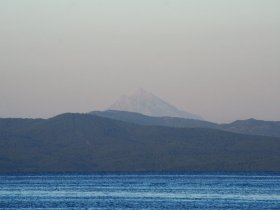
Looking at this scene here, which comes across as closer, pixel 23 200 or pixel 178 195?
pixel 23 200

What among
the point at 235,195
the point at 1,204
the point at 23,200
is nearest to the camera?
the point at 1,204

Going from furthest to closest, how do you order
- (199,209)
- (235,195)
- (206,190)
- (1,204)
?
(206,190)
(235,195)
(1,204)
(199,209)

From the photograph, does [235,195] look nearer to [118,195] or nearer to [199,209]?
[118,195]

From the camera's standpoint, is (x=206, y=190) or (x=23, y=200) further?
(x=206, y=190)

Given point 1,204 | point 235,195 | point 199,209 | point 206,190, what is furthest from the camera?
point 206,190

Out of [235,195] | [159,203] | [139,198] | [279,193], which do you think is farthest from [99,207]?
[279,193]

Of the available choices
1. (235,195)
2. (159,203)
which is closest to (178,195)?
(235,195)

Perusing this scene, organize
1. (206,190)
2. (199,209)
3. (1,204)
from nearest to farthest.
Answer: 1. (199,209)
2. (1,204)
3. (206,190)

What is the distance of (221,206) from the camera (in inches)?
4190

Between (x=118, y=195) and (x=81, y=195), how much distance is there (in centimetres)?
452

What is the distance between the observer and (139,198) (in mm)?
121125

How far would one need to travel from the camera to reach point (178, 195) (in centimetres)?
12688

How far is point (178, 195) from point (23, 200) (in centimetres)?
1994

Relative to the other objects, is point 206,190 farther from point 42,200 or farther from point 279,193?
point 42,200
